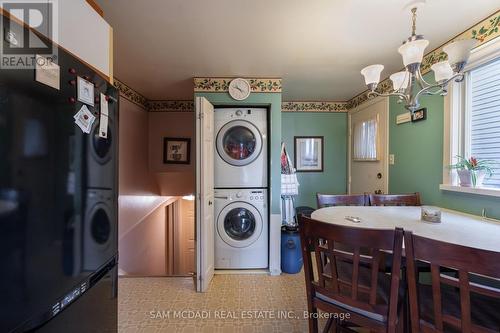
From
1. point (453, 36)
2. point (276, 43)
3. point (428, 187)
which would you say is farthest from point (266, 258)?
point (453, 36)

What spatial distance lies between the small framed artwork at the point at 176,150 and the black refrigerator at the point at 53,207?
279 centimetres

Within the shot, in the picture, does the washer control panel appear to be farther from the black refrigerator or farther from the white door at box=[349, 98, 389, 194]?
the black refrigerator

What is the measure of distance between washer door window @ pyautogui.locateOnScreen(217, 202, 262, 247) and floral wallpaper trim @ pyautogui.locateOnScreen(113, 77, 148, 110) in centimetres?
186

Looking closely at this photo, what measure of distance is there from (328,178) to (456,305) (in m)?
2.73

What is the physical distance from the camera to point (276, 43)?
1.88m

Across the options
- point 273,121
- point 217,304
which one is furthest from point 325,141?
point 217,304

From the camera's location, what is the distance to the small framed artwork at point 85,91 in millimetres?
823

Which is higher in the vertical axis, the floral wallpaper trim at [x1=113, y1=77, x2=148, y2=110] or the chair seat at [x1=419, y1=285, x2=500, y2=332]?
the floral wallpaper trim at [x1=113, y1=77, x2=148, y2=110]

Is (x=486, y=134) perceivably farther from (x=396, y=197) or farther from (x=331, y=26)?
(x=331, y=26)

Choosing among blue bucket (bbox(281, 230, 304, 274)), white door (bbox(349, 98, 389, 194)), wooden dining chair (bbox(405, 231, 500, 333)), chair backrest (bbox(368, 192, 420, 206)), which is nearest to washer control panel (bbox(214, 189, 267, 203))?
blue bucket (bbox(281, 230, 304, 274))

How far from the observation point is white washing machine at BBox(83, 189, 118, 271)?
86cm

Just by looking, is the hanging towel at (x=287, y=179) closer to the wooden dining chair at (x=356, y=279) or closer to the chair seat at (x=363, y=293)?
the chair seat at (x=363, y=293)

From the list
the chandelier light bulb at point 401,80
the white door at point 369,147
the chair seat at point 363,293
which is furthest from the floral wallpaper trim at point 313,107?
the chair seat at point 363,293

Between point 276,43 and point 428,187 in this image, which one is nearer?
point 276,43
